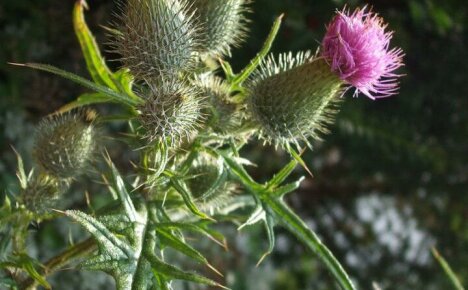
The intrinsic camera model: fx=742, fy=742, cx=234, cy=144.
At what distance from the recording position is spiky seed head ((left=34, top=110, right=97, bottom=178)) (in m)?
1.96

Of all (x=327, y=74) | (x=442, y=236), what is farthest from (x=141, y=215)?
(x=442, y=236)

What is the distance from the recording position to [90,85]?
166cm

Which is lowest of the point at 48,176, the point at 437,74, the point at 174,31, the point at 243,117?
the point at 48,176

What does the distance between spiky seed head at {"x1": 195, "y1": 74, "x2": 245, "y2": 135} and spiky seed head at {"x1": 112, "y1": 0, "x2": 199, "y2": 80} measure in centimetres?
13

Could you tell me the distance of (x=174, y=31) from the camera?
6.07 feet

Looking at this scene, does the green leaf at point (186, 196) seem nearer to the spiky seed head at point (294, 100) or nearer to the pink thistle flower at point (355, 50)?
the spiky seed head at point (294, 100)

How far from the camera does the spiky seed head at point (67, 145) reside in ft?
6.44

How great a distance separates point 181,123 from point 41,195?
1.46 feet

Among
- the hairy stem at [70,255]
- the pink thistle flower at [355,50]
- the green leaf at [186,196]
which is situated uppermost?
the pink thistle flower at [355,50]

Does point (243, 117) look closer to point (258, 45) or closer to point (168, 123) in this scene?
point (168, 123)

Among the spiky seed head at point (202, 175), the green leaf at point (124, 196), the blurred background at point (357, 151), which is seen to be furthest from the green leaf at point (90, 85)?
the blurred background at point (357, 151)

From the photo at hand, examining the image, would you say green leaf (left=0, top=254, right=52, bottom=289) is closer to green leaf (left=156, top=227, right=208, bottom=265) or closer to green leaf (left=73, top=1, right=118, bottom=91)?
green leaf (left=156, top=227, right=208, bottom=265)

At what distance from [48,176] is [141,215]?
334 mm

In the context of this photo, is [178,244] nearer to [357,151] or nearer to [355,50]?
[355,50]
